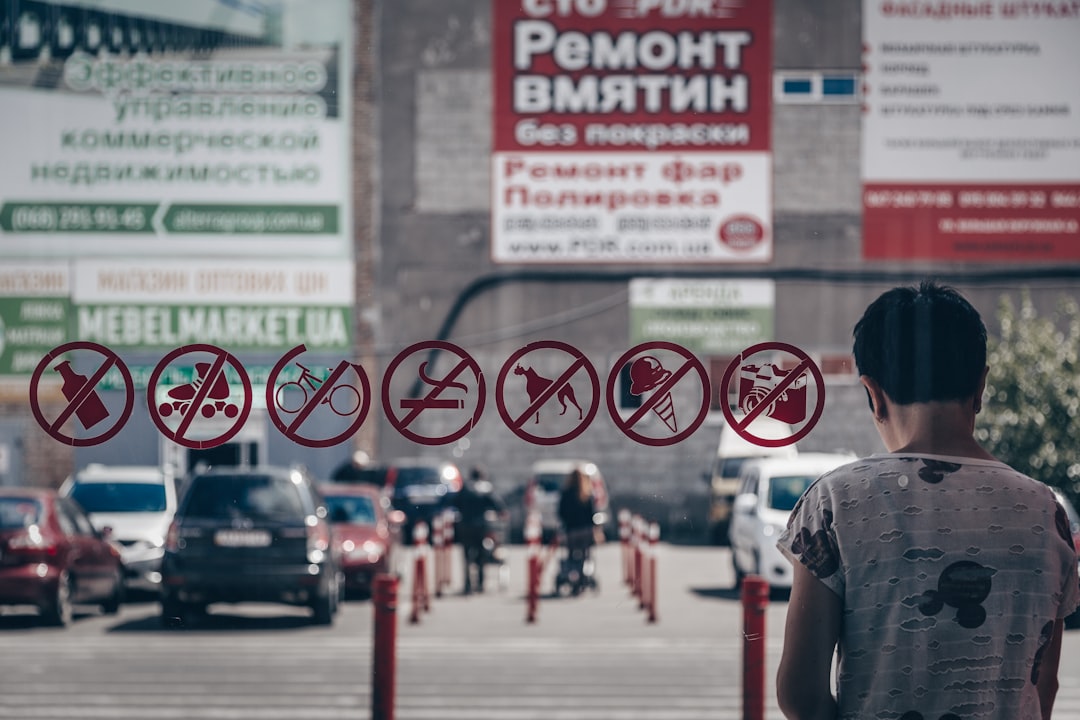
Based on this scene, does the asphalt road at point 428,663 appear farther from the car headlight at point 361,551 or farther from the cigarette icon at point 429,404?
the cigarette icon at point 429,404

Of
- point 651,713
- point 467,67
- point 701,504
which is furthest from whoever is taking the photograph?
point 651,713

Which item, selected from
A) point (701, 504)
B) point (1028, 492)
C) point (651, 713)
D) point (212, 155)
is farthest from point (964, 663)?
point (651, 713)

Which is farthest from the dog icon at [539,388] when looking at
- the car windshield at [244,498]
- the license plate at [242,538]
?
the license plate at [242,538]

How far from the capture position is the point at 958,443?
11.1 feet

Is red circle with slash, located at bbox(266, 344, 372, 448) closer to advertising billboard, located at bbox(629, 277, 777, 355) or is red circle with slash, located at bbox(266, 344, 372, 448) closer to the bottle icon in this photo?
the bottle icon

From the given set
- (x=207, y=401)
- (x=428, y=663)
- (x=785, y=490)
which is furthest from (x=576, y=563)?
(x=207, y=401)

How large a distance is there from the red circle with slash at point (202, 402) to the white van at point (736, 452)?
4.56 ft

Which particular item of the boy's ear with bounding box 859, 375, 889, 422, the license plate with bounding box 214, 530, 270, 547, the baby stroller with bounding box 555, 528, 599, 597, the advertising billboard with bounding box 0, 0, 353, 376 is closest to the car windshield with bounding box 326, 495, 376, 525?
the baby stroller with bounding box 555, 528, 599, 597

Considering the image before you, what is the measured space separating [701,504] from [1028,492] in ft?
6.93

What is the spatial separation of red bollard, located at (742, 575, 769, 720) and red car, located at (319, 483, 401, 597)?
456 inches

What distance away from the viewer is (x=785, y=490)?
609 centimetres

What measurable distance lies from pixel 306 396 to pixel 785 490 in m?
1.70

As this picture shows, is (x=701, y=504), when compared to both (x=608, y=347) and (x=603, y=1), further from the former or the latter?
(x=603, y=1)

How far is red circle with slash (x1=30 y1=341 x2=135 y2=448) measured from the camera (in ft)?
17.7
